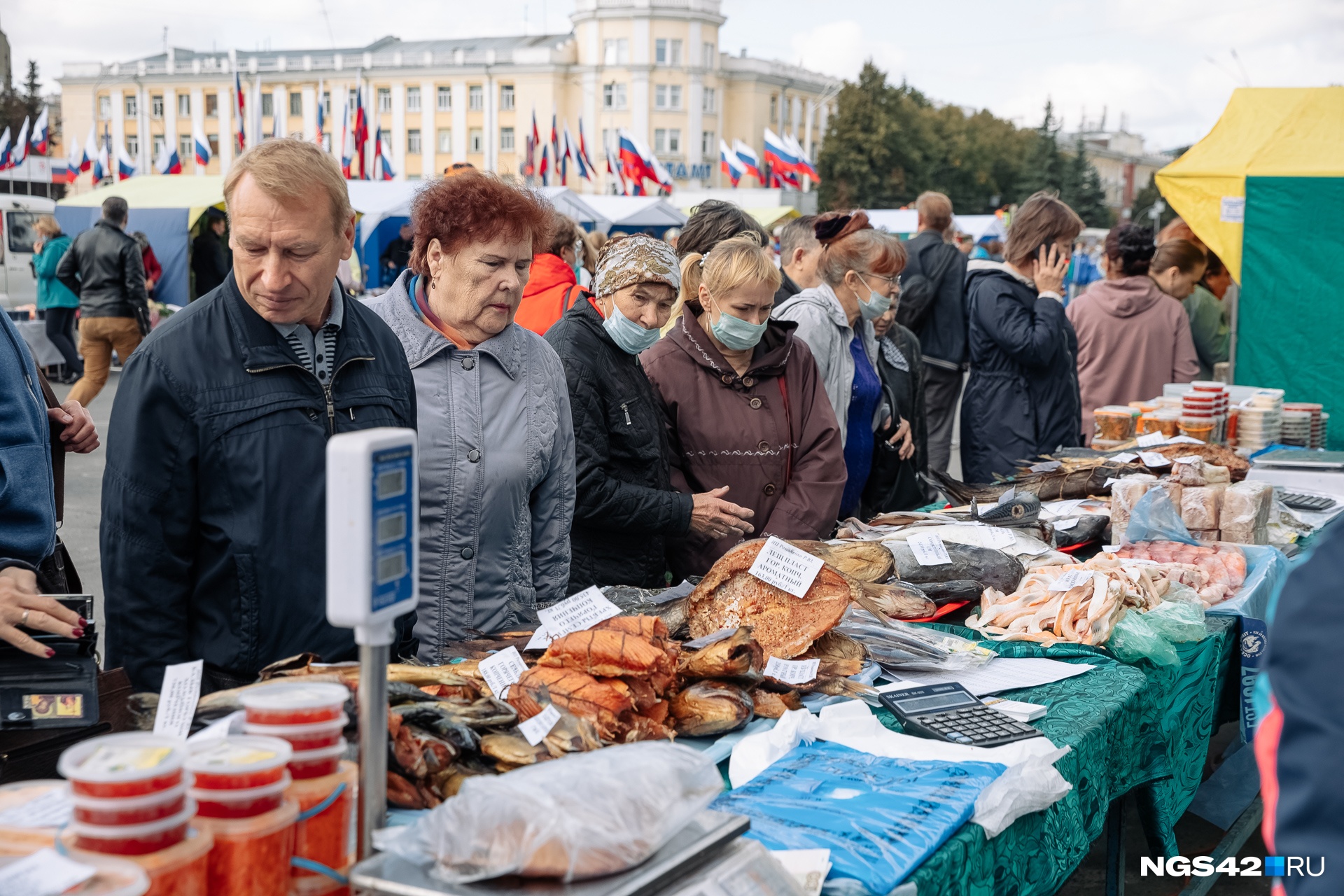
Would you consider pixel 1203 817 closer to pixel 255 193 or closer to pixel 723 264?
pixel 723 264

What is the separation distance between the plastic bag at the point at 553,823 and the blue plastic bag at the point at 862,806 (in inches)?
17.0

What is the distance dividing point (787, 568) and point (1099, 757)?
734 mm

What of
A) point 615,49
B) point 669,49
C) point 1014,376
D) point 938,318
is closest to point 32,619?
point 1014,376

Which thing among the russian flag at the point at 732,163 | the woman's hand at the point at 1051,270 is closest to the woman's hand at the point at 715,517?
the woman's hand at the point at 1051,270

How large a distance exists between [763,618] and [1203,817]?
2.13 metres

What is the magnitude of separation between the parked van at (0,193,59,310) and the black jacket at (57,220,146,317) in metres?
6.48

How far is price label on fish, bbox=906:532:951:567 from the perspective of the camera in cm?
330

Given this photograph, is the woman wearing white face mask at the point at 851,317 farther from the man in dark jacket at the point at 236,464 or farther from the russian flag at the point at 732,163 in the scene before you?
the russian flag at the point at 732,163

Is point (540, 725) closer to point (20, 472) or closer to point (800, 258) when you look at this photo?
point (20, 472)

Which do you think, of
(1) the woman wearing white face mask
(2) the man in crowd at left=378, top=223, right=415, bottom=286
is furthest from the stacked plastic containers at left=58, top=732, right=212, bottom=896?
(2) the man in crowd at left=378, top=223, right=415, bottom=286

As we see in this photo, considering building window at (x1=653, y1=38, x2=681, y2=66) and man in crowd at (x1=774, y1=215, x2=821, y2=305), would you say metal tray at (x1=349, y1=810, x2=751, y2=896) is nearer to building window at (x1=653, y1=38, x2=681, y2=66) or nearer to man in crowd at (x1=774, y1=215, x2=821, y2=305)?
man in crowd at (x1=774, y1=215, x2=821, y2=305)

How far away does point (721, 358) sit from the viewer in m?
3.75

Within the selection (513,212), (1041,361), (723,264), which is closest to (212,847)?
(513,212)

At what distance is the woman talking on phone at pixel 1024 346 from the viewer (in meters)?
5.27
